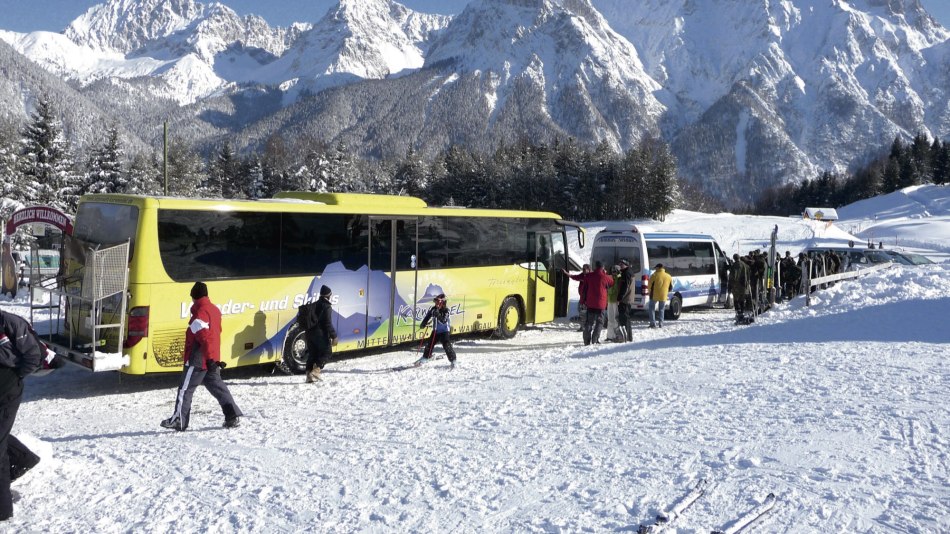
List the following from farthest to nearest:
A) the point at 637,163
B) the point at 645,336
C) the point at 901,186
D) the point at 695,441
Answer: the point at 901,186 < the point at 637,163 < the point at 645,336 < the point at 695,441

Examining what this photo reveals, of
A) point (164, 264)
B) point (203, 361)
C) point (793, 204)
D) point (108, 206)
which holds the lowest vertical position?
point (203, 361)

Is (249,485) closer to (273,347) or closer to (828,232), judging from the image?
(273,347)

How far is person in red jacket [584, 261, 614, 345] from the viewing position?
13.6 metres

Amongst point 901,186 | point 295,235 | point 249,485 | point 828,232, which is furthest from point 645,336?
point 901,186

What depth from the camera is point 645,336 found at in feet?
49.6

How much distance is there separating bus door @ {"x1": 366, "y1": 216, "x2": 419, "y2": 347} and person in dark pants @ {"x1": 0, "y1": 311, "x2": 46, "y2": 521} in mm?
7483

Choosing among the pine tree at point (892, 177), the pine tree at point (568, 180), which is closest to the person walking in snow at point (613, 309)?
the pine tree at point (568, 180)

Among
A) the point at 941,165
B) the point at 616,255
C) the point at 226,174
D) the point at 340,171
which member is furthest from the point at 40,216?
the point at 941,165

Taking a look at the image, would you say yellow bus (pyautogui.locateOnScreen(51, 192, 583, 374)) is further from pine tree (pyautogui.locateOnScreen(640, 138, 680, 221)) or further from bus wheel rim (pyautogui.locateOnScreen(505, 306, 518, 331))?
pine tree (pyautogui.locateOnScreen(640, 138, 680, 221))

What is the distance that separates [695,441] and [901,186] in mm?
106021

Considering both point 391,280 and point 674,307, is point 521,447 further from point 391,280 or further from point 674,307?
point 674,307

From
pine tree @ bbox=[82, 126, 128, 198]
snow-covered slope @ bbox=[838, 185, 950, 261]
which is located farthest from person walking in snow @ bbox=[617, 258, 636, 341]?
pine tree @ bbox=[82, 126, 128, 198]

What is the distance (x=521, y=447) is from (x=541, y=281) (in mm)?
10337

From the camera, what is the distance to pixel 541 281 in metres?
16.6
